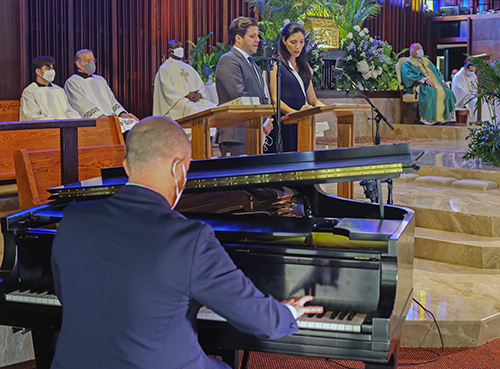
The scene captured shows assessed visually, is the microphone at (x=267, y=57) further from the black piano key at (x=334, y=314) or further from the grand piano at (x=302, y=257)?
the black piano key at (x=334, y=314)

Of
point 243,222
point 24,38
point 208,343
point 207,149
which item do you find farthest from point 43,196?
point 24,38

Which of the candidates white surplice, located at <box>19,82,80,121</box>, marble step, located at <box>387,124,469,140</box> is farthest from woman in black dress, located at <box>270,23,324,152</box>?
marble step, located at <box>387,124,469,140</box>

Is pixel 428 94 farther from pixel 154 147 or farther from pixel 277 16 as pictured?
pixel 154 147

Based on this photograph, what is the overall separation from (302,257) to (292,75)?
2.74 meters

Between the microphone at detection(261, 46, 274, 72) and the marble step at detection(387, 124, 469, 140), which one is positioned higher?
the microphone at detection(261, 46, 274, 72)

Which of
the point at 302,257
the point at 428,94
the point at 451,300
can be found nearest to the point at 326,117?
the point at 451,300

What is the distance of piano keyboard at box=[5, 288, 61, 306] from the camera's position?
2.03 meters

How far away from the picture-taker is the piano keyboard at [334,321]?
177cm

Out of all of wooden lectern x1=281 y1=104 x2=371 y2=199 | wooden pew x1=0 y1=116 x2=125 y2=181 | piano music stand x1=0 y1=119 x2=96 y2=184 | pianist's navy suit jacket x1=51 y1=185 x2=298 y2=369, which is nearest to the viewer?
pianist's navy suit jacket x1=51 y1=185 x2=298 y2=369

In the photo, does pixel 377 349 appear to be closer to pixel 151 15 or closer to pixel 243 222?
pixel 243 222

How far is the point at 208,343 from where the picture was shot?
1.96 metres

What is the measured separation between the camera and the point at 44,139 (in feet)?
16.7

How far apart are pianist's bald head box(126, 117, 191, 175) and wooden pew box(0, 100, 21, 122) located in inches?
242

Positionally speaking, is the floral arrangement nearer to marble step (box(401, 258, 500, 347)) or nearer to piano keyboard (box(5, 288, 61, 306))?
marble step (box(401, 258, 500, 347))
